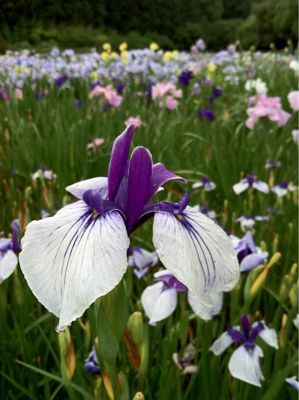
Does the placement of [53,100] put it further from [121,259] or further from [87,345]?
[121,259]

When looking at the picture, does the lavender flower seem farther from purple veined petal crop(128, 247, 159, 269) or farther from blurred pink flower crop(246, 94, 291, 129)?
blurred pink flower crop(246, 94, 291, 129)

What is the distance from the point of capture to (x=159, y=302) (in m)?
1.24

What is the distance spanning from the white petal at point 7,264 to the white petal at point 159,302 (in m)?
0.32

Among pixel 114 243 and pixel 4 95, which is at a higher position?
pixel 114 243

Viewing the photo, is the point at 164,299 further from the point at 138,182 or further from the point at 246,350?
the point at 138,182

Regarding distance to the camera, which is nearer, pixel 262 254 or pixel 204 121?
pixel 262 254

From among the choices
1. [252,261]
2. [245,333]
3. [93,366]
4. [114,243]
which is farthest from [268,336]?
[114,243]

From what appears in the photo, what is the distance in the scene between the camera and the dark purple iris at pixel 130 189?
2.80 feet

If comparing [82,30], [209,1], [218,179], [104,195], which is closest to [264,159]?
[218,179]

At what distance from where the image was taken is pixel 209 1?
2916cm

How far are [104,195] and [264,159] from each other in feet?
7.64

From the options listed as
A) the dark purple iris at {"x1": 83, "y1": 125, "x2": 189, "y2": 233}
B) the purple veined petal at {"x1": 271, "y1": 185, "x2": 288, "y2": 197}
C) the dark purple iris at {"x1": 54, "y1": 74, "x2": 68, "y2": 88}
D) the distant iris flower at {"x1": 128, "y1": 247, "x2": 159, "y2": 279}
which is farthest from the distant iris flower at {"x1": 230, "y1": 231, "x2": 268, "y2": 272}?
the dark purple iris at {"x1": 54, "y1": 74, "x2": 68, "y2": 88}

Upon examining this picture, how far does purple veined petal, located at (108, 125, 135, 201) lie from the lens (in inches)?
33.9

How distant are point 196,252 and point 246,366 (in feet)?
1.55
